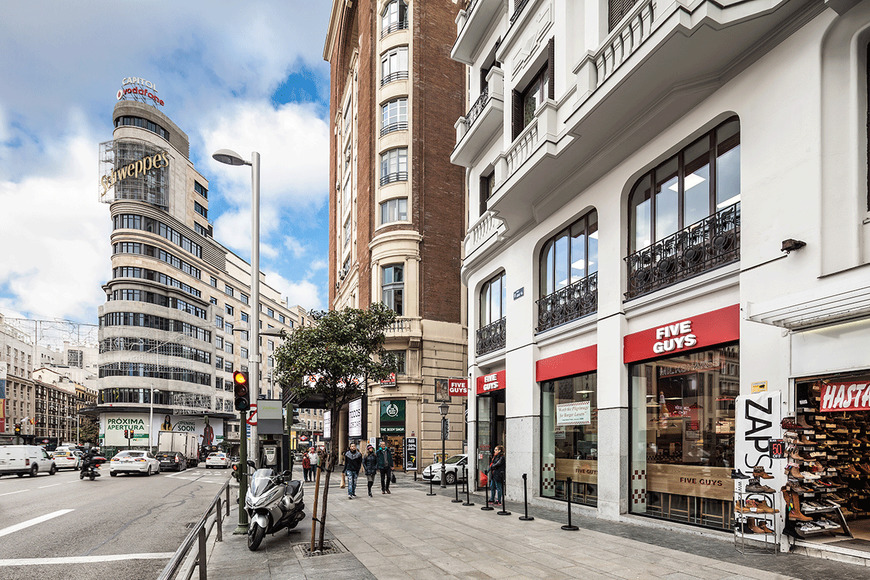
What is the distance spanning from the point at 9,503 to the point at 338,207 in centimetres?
3693

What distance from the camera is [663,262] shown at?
11812mm

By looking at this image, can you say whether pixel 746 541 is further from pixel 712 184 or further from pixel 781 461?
pixel 712 184

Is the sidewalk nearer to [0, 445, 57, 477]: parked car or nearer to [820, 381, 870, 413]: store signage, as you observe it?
[820, 381, 870, 413]: store signage

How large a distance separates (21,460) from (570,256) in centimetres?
3144

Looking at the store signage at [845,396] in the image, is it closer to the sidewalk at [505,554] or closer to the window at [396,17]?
Result: the sidewalk at [505,554]

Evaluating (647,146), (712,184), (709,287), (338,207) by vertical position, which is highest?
(338,207)

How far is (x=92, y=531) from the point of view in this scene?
40.7 ft

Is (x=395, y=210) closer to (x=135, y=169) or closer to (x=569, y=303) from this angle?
(x=569, y=303)

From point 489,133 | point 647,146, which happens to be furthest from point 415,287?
point 647,146

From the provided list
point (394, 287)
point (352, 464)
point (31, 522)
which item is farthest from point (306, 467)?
point (31, 522)

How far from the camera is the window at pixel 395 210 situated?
115 ft

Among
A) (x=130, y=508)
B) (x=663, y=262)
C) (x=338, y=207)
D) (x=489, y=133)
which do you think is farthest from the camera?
(x=338, y=207)

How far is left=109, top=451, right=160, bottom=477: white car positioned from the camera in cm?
3194

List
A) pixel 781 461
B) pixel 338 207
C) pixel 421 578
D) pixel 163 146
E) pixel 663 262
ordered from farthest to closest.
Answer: pixel 163 146 < pixel 338 207 < pixel 663 262 < pixel 781 461 < pixel 421 578
